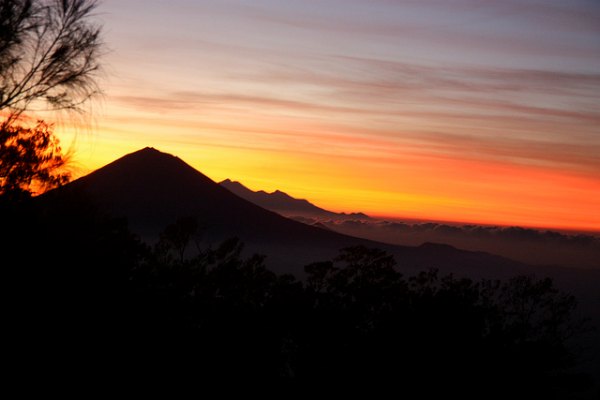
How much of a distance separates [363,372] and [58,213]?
11.3m

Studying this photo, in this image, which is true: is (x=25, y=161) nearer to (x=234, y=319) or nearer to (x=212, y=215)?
(x=234, y=319)

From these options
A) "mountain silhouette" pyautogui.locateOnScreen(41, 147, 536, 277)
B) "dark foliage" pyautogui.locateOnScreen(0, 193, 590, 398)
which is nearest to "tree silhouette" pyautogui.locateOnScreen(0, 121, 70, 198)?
"dark foliage" pyautogui.locateOnScreen(0, 193, 590, 398)

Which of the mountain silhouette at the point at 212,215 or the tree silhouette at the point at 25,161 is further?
the mountain silhouette at the point at 212,215

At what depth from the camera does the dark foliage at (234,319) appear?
17406 mm

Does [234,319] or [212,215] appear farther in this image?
[212,215]

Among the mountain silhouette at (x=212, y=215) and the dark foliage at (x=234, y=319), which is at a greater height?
the mountain silhouette at (x=212, y=215)

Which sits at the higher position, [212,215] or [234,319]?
[212,215]

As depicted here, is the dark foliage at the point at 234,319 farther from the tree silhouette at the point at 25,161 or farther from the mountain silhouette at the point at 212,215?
the mountain silhouette at the point at 212,215

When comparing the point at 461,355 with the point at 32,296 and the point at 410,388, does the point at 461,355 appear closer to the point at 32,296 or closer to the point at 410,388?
the point at 410,388

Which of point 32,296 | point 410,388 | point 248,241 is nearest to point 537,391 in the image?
point 410,388

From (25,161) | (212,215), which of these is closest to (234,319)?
(25,161)

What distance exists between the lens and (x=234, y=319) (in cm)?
2611

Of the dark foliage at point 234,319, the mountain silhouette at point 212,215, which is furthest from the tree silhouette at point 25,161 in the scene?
the mountain silhouette at point 212,215

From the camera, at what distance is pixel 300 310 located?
28906mm
